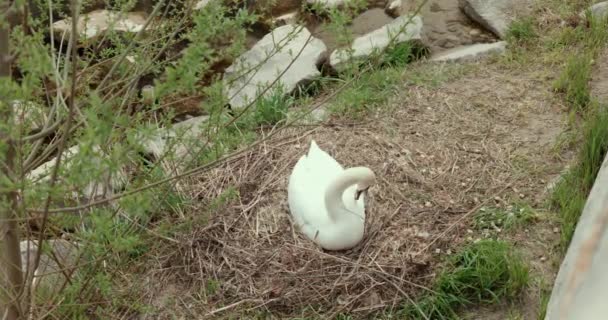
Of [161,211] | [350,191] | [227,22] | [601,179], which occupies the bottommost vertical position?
[161,211]

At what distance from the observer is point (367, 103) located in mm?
3777

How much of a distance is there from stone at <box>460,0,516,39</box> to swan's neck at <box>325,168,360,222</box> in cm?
188

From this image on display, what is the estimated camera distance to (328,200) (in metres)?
2.90

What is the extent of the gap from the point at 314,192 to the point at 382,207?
30 cm

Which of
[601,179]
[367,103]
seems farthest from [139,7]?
[601,179]

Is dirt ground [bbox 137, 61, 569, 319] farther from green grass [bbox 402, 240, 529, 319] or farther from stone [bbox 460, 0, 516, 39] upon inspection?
stone [bbox 460, 0, 516, 39]

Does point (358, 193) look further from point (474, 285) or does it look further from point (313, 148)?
point (474, 285)

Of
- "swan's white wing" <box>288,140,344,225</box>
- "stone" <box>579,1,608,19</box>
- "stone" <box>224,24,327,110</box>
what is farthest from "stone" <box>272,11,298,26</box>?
"swan's white wing" <box>288,140,344,225</box>

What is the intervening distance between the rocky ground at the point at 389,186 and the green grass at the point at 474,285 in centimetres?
5

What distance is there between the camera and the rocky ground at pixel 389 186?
2.92m

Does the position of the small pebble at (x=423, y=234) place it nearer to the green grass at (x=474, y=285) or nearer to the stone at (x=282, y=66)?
the green grass at (x=474, y=285)

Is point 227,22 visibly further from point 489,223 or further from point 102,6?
point 102,6

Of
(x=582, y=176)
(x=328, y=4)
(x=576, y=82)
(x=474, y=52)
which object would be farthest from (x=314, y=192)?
Answer: (x=328, y=4)

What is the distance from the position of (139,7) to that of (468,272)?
2.96 m
